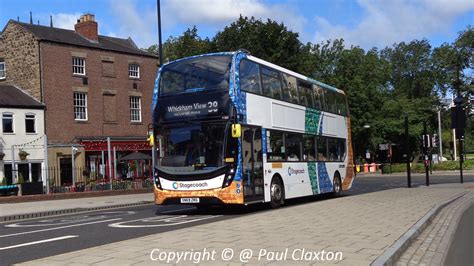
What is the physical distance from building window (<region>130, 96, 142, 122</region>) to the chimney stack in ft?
17.3

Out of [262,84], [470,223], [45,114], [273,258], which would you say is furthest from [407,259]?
[45,114]

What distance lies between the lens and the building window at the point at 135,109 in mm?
40938

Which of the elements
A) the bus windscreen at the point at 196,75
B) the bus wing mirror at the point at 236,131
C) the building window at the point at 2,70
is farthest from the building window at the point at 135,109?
the bus wing mirror at the point at 236,131

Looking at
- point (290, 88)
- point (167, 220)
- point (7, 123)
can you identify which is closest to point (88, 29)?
point (7, 123)

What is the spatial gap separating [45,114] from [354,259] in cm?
3132

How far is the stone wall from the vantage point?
35.3 metres

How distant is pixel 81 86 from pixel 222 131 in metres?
25.5

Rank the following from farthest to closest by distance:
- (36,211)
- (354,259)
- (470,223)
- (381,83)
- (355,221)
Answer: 1. (381,83)
2. (36,211)
3. (470,223)
4. (355,221)
5. (354,259)

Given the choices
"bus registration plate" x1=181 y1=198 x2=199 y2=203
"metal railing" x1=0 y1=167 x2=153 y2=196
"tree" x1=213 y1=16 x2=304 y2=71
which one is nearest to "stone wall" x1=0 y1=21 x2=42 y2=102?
"metal railing" x1=0 y1=167 x2=153 y2=196

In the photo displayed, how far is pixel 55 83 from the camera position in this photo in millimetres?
35750

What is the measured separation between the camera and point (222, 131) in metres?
14.2

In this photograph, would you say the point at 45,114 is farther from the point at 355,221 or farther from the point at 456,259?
the point at 456,259

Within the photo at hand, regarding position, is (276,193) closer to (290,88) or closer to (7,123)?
(290,88)

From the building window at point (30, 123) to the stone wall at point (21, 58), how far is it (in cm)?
139
